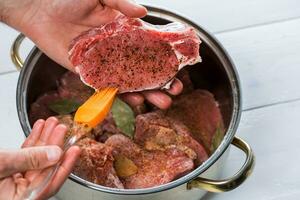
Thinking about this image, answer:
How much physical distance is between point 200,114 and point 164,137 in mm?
131

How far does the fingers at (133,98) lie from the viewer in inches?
46.8

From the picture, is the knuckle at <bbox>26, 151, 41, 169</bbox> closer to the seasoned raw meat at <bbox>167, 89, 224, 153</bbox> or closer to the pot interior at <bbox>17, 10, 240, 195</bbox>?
the pot interior at <bbox>17, 10, 240, 195</bbox>

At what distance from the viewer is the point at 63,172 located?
94 cm

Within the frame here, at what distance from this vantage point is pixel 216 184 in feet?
3.28

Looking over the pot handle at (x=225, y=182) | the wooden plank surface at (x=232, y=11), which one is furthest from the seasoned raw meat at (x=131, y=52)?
the wooden plank surface at (x=232, y=11)

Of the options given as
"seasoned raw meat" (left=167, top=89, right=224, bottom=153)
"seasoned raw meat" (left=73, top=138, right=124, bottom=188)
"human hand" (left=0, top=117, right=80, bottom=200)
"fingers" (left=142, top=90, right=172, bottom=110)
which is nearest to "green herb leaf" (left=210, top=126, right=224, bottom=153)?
"seasoned raw meat" (left=167, top=89, right=224, bottom=153)

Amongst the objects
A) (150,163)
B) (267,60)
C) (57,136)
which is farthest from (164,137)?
(267,60)

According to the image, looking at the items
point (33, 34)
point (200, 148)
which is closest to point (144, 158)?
point (200, 148)

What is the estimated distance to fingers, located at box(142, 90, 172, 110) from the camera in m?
1.17

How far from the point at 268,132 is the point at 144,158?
0.35 metres

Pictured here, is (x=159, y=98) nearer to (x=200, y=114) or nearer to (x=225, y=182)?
(x=200, y=114)

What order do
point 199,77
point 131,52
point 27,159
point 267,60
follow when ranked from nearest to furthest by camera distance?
point 27,159, point 131,52, point 199,77, point 267,60

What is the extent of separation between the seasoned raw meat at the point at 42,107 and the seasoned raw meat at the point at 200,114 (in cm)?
28

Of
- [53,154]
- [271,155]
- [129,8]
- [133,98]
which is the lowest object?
[271,155]
